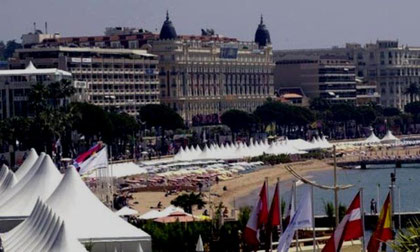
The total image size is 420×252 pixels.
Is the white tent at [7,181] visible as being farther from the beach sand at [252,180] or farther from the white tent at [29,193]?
the beach sand at [252,180]

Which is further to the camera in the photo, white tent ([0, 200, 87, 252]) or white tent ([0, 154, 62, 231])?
white tent ([0, 154, 62, 231])

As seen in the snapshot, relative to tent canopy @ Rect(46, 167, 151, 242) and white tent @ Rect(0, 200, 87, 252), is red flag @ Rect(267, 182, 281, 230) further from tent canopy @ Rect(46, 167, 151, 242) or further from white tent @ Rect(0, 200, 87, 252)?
white tent @ Rect(0, 200, 87, 252)

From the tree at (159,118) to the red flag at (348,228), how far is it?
127173 mm

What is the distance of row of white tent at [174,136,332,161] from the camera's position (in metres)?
134

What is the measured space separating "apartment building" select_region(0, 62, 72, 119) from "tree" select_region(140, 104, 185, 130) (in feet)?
54.7

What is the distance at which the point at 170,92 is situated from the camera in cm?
19300

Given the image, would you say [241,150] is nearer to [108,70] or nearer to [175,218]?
[108,70]

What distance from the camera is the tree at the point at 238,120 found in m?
183

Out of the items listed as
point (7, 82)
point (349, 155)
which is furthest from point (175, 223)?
point (349, 155)

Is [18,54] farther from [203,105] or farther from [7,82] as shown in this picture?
[203,105]

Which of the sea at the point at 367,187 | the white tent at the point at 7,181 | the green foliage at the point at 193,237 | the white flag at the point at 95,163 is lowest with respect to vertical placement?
the sea at the point at 367,187

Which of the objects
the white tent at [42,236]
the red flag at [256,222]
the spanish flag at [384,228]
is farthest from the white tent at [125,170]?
the spanish flag at [384,228]

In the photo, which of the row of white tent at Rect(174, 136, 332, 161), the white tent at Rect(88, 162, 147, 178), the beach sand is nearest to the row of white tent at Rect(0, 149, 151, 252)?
the beach sand

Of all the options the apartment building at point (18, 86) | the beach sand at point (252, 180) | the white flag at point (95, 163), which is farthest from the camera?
the apartment building at point (18, 86)
